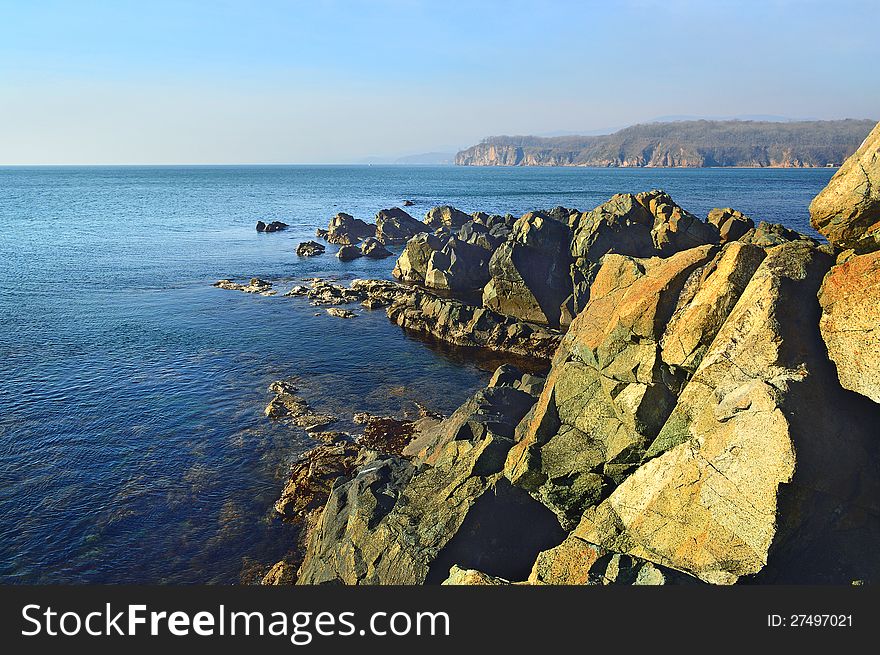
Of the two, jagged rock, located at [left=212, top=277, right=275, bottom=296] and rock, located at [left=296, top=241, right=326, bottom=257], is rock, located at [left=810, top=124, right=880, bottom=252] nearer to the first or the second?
jagged rock, located at [left=212, top=277, right=275, bottom=296]

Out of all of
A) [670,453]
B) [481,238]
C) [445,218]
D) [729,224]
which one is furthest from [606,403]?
[445,218]

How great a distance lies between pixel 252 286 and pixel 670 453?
213ft

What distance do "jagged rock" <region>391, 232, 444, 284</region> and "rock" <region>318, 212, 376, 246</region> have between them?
117ft

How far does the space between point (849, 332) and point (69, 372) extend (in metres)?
49.4

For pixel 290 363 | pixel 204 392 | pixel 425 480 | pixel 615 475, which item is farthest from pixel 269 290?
pixel 615 475

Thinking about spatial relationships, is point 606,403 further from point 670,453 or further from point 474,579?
point 474,579

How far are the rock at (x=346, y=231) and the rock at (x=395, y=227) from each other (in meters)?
3.08

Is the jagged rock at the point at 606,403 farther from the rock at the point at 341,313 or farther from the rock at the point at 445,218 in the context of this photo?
the rock at the point at 445,218

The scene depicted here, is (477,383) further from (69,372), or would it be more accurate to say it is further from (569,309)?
(69,372)

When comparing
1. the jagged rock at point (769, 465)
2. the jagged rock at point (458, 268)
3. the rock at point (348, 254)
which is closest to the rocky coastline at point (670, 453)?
Result: the jagged rock at point (769, 465)

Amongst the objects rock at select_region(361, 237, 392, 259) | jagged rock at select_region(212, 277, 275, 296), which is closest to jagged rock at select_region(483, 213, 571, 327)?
jagged rock at select_region(212, 277, 275, 296)

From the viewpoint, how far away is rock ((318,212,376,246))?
370 ft

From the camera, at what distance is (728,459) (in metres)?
13.7

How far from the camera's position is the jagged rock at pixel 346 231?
113 meters
